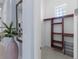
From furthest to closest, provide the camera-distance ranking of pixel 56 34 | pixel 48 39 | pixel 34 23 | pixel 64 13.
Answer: pixel 48 39, pixel 56 34, pixel 34 23, pixel 64 13

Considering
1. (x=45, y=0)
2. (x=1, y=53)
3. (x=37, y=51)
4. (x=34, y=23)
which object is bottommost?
(x=1, y=53)

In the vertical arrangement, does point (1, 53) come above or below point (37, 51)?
below

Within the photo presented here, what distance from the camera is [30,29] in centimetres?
234

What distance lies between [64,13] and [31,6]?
24.8 inches

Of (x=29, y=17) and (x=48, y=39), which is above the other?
(x=29, y=17)

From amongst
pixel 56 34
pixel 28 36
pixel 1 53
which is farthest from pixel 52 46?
pixel 1 53

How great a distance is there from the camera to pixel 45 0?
2.62 m

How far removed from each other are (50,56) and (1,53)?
5.65 feet

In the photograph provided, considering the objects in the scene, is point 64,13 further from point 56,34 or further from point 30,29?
point 30,29

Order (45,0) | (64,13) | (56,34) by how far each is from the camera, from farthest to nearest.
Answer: (45,0)
(56,34)
(64,13)

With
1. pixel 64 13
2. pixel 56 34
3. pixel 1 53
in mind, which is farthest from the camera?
pixel 1 53

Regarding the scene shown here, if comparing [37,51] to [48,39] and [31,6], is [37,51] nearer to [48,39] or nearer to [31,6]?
[48,39]

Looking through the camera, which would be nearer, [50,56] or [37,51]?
[37,51]

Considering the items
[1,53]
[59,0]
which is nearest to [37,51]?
[59,0]
